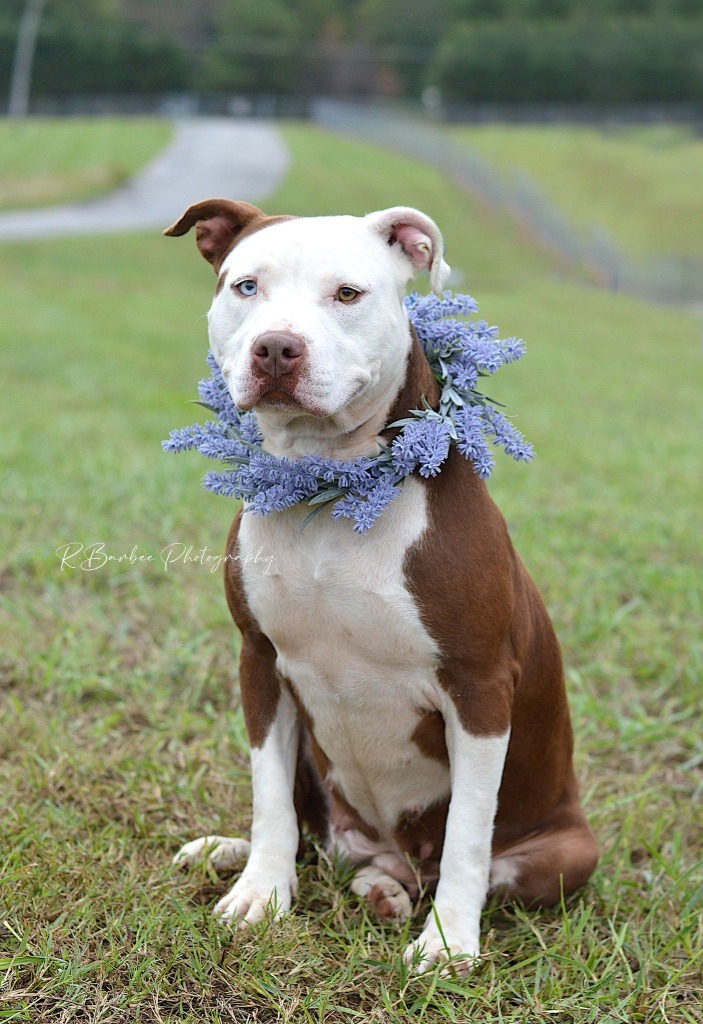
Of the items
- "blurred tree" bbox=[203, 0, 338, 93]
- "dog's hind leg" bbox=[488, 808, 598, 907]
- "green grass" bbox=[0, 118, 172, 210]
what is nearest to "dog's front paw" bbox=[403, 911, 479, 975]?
"dog's hind leg" bbox=[488, 808, 598, 907]

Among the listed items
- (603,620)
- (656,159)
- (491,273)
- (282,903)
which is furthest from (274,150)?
(282,903)

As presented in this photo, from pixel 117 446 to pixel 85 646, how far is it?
267 cm

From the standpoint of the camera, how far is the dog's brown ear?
2322 millimetres

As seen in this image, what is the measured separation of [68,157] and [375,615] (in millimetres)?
28377

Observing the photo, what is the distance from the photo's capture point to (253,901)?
2.38 metres

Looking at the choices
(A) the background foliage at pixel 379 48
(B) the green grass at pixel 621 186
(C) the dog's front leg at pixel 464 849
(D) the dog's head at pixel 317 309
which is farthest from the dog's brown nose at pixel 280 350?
(A) the background foliage at pixel 379 48

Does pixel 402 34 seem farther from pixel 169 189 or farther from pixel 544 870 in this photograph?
pixel 544 870

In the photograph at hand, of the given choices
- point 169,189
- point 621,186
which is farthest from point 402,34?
point 621,186

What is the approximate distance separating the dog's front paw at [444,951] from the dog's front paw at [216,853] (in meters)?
0.51

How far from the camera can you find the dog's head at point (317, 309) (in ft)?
6.71

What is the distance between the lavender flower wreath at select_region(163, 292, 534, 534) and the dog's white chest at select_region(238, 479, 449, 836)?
0.06 meters

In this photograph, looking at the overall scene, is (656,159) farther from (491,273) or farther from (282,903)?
(282,903)

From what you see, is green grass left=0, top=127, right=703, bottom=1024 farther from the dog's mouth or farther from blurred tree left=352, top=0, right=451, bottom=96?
blurred tree left=352, top=0, right=451, bottom=96

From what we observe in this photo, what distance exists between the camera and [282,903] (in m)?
2.40
